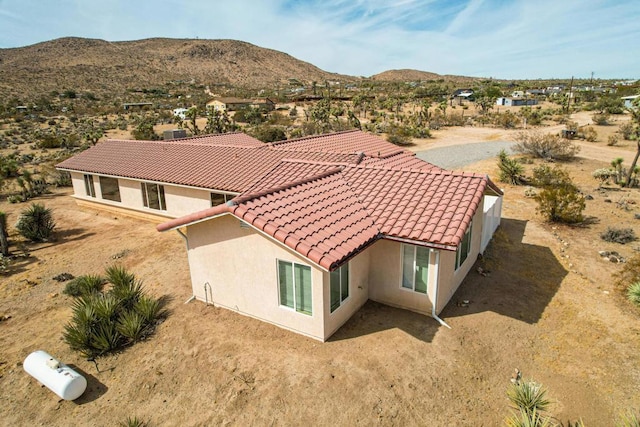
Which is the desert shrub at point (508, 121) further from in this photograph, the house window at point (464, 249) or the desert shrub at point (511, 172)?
the house window at point (464, 249)

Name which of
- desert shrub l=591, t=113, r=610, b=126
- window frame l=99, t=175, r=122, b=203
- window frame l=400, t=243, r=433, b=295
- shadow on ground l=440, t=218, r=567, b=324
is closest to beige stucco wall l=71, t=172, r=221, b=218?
window frame l=99, t=175, r=122, b=203

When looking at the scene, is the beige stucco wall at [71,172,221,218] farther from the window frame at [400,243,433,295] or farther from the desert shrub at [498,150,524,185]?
the desert shrub at [498,150,524,185]

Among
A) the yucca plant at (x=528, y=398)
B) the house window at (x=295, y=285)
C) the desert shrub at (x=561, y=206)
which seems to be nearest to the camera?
the yucca plant at (x=528, y=398)

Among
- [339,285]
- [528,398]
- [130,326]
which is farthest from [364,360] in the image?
[130,326]

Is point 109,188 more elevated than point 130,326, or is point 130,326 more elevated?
point 109,188

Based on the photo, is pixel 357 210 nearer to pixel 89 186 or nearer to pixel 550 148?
pixel 89 186

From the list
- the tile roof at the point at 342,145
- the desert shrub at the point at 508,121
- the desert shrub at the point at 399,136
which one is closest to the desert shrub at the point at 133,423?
the tile roof at the point at 342,145
